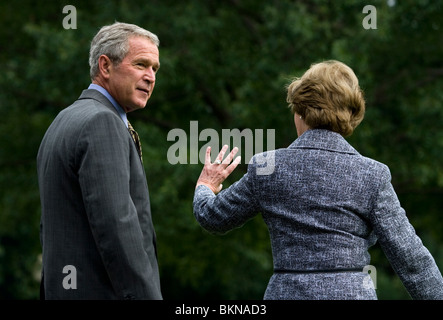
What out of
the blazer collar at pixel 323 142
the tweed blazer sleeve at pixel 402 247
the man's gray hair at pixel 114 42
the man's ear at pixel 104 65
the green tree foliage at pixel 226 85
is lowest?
the tweed blazer sleeve at pixel 402 247

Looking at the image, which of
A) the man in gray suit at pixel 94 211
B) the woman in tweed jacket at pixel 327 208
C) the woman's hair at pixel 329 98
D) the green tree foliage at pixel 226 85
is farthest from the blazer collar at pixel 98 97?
the green tree foliage at pixel 226 85

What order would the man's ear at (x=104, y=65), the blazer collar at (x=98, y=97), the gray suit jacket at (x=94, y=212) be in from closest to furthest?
the gray suit jacket at (x=94, y=212)
the blazer collar at (x=98, y=97)
the man's ear at (x=104, y=65)

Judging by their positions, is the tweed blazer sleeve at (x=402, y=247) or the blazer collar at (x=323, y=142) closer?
the tweed blazer sleeve at (x=402, y=247)

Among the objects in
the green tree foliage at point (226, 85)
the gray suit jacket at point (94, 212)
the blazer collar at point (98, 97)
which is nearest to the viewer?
the gray suit jacket at point (94, 212)

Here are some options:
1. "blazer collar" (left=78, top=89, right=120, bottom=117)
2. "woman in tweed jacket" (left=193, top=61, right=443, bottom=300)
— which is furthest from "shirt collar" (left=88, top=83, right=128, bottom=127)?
"woman in tweed jacket" (left=193, top=61, right=443, bottom=300)

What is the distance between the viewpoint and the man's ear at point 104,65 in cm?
286

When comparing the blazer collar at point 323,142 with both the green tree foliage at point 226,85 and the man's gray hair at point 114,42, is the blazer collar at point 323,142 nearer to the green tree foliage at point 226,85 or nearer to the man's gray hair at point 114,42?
the man's gray hair at point 114,42

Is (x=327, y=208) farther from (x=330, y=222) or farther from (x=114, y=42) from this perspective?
(x=114, y=42)

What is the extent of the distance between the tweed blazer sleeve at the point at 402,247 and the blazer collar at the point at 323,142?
177 mm

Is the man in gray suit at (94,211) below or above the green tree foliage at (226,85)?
below

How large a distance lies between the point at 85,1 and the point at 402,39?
16.8 feet

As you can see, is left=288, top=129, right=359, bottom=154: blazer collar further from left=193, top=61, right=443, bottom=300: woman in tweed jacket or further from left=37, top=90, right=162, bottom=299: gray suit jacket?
left=37, top=90, right=162, bottom=299: gray suit jacket

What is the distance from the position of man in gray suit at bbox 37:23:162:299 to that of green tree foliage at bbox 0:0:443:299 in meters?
7.27

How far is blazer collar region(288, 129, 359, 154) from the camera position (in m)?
2.77
